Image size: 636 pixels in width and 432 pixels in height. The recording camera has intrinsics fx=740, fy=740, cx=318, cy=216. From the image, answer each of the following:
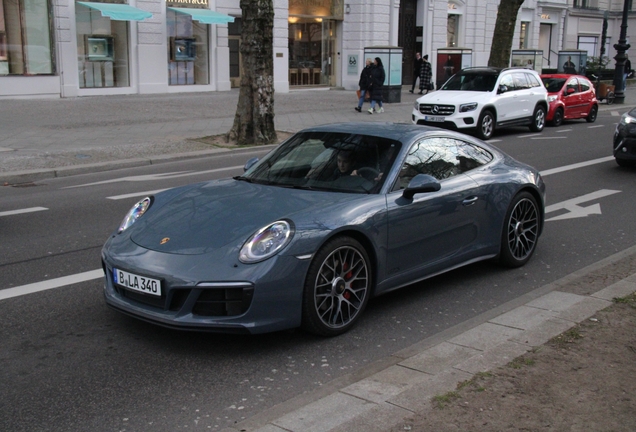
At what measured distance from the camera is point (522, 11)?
156 feet

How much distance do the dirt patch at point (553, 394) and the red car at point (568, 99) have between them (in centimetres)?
1895

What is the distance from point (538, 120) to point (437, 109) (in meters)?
3.53

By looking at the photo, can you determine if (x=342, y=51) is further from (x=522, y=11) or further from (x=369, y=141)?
(x=369, y=141)

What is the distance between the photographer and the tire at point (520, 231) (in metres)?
6.90

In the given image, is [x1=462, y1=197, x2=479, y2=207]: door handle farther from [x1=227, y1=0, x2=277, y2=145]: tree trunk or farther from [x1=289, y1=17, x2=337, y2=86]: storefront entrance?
[x1=289, y1=17, x2=337, y2=86]: storefront entrance

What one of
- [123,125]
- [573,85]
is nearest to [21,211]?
[123,125]

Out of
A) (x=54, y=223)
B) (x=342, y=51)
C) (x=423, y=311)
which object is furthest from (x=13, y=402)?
(x=342, y=51)

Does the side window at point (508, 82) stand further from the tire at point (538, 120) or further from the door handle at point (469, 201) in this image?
the door handle at point (469, 201)

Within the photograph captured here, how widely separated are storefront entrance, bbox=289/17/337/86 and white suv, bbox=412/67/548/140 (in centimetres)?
1434

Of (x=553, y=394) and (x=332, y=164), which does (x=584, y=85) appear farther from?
(x=553, y=394)

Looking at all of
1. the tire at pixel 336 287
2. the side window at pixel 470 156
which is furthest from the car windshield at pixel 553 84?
the tire at pixel 336 287

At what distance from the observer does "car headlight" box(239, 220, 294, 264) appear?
189 inches

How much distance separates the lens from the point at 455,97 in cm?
1939

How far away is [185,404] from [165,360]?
26.9 inches
